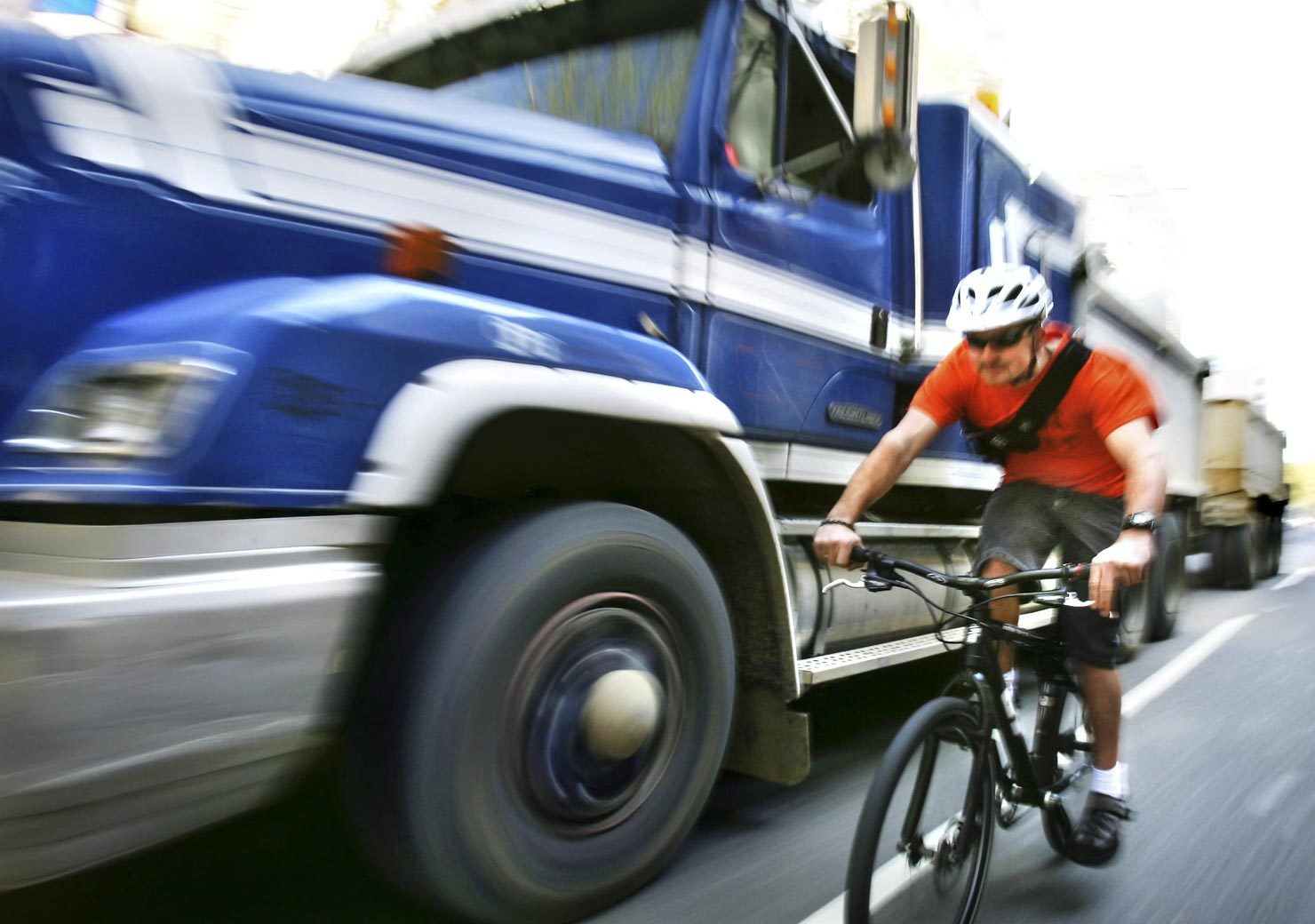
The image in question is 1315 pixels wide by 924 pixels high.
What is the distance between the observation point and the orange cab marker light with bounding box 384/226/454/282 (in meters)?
2.56

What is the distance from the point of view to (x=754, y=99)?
3600 millimetres

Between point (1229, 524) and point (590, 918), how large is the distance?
38.5ft

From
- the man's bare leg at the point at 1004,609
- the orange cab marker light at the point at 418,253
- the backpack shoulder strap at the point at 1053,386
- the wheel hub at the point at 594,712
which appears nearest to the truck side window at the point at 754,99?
the backpack shoulder strap at the point at 1053,386

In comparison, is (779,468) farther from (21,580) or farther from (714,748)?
(21,580)

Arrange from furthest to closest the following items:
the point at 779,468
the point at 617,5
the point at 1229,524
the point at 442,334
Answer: the point at 1229,524 → the point at 779,468 → the point at 617,5 → the point at 442,334

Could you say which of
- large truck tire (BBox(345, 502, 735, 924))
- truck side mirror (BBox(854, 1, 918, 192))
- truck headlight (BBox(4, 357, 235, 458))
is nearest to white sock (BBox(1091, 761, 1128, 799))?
large truck tire (BBox(345, 502, 735, 924))

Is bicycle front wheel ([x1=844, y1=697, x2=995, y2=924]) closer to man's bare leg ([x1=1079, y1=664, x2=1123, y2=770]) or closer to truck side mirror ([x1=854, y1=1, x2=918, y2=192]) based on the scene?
man's bare leg ([x1=1079, y1=664, x2=1123, y2=770])

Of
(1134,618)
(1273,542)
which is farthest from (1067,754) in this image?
(1273,542)

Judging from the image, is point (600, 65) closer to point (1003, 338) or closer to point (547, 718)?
point (1003, 338)

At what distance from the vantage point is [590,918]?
109 inches

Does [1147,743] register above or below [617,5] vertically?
below

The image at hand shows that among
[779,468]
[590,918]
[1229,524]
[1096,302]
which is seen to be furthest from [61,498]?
[1229,524]

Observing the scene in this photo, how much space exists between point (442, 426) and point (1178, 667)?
620cm

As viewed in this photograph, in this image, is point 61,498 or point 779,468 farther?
point 779,468
